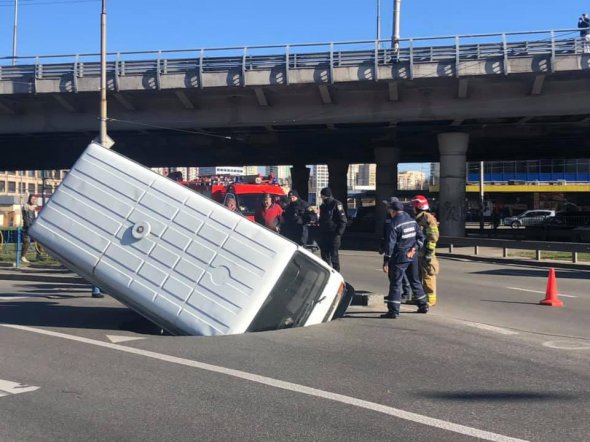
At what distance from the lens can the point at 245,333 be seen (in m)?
8.20

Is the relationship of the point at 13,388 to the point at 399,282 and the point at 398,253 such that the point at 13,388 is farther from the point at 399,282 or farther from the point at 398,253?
the point at 398,253

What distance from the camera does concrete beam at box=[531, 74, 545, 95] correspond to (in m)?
28.0

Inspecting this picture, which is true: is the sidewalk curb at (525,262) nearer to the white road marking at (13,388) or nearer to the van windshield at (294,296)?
the van windshield at (294,296)

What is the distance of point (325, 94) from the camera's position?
3034 centimetres

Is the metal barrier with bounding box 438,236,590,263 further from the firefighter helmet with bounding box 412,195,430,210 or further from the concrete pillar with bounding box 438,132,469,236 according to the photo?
the firefighter helmet with bounding box 412,195,430,210

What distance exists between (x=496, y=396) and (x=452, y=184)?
28.9 m

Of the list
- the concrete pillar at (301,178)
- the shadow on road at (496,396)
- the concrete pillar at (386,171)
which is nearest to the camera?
the shadow on road at (496,396)

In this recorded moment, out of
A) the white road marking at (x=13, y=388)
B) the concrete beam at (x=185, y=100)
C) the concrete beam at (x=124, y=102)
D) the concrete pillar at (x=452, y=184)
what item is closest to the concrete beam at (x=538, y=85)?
the concrete pillar at (x=452, y=184)

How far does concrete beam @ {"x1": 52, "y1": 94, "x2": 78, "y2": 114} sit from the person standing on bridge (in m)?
22.8

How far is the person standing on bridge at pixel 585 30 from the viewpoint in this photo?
2725 centimetres

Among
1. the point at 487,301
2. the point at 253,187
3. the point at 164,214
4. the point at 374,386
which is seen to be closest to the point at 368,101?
the point at 253,187

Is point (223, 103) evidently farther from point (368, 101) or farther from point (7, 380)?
point (7, 380)

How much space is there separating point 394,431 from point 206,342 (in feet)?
10.9

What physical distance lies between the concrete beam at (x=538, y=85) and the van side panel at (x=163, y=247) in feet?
76.3
